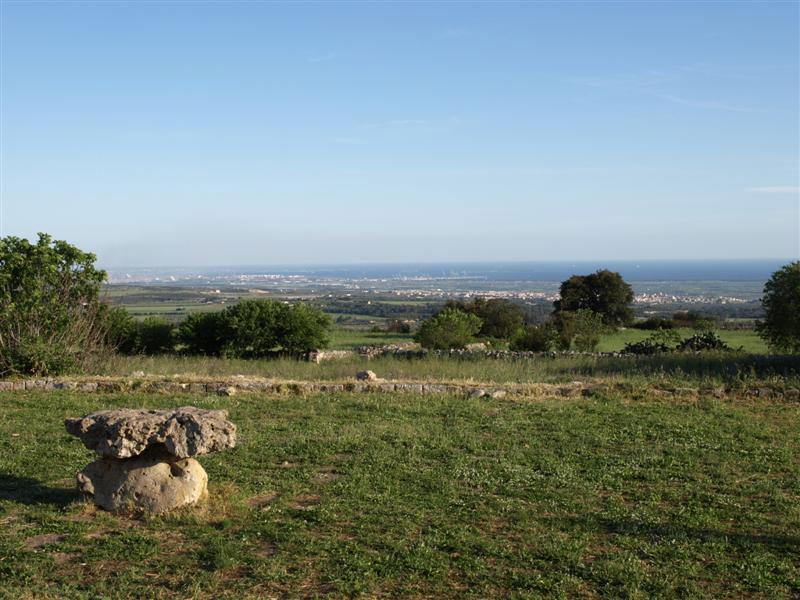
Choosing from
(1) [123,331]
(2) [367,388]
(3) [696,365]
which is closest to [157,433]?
(2) [367,388]

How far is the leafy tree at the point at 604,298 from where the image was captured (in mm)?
48312

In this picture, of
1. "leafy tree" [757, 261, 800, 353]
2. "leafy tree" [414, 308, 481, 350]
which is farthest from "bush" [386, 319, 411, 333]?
"leafy tree" [757, 261, 800, 353]

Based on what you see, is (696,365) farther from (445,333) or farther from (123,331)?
(123,331)

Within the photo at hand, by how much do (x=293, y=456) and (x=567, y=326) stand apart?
75.3ft

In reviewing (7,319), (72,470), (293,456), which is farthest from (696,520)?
(7,319)

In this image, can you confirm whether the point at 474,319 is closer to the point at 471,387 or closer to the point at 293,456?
the point at 471,387

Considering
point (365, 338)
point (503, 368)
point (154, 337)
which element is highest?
point (154, 337)

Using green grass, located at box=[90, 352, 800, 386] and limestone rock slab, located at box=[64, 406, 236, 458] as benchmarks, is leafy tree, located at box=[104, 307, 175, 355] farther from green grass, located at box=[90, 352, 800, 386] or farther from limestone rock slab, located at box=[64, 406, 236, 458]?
limestone rock slab, located at box=[64, 406, 236, 458]

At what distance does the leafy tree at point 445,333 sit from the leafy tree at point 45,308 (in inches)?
489

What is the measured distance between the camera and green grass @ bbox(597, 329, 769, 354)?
29.5 meters

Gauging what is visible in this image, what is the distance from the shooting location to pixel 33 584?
582 cm

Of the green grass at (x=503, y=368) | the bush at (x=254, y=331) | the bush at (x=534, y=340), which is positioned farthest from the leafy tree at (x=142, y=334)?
the bush at (x=534, y=340)

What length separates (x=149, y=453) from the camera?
25.1 ft

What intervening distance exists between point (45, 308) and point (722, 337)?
92.1ft
